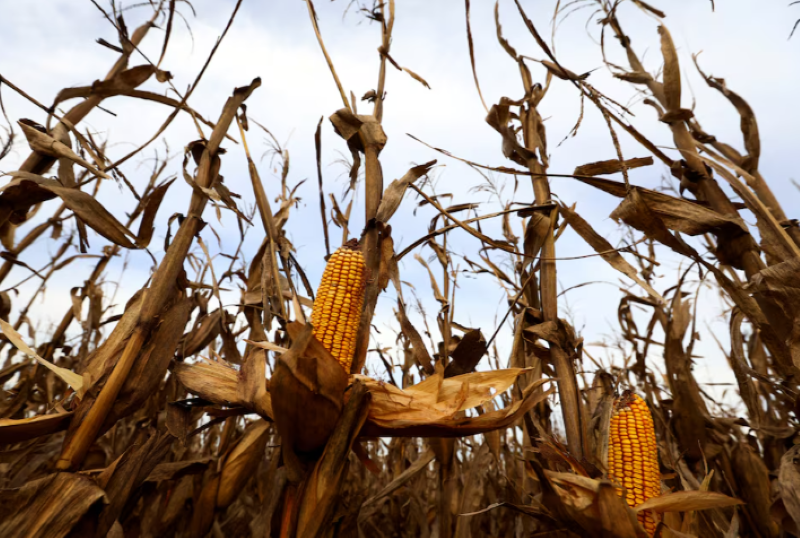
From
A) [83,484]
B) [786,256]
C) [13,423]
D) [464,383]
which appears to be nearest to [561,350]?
[464,383]

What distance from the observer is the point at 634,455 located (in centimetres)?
192

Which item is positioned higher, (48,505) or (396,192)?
(396,192)

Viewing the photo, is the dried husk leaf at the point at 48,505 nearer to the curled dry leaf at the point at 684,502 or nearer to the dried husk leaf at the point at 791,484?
the curled dry leaf at the point at 684,502

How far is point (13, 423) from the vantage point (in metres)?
1.63

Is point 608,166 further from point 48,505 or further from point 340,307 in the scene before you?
point 48,505

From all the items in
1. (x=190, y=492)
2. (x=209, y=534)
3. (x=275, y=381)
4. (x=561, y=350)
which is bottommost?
(x=209, y=534)

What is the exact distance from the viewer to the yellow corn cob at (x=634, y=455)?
1.90m

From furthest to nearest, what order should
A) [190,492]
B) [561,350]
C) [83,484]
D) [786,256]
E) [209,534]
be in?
[190,492] < [209,534] < [786,256] < [561,350] < [83,484]

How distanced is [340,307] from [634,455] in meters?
1.22

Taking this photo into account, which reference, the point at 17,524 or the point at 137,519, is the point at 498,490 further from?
the point at 17,524

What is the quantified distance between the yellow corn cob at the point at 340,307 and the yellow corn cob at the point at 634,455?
1.06 metres

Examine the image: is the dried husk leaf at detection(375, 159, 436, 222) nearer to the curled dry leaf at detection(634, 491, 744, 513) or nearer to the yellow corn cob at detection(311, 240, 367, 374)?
the yellow corn cob at detection(311, 240, 367, 374)

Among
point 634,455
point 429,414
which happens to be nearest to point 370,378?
point 429,414

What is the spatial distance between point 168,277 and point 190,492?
1.99 meters
